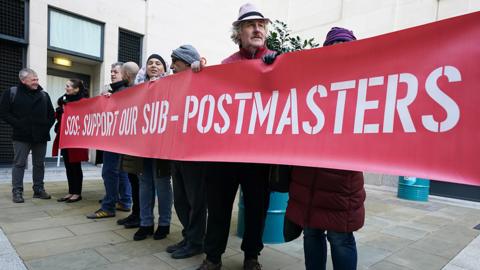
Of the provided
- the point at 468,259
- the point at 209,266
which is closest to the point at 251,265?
the point at 209,266

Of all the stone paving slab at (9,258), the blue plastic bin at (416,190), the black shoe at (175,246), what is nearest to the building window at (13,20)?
the stone paving slab at (9,258)

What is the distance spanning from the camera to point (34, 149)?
15.8ft

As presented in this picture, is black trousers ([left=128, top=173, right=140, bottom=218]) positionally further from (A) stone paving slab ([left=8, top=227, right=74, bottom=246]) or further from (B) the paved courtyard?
(A) stone paving slab ([left=8, top=227, right=74, bottom=246])

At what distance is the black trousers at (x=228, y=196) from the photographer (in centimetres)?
237

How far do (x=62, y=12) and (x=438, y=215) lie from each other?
9.15 meters

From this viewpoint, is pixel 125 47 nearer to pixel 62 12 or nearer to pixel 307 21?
pixel 62 12

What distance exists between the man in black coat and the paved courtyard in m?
0.53

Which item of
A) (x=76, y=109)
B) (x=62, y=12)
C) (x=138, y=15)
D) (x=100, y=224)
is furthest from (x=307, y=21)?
(x=100, y=224)

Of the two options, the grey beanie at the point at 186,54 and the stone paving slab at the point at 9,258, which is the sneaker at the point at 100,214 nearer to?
the stone paving slab at the point at 9,258

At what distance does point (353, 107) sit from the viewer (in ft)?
5.20

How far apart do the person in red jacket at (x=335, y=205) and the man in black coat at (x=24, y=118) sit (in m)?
4.36

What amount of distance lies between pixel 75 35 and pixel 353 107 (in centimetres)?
823

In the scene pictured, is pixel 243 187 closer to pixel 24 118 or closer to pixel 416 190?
pixel 24 118

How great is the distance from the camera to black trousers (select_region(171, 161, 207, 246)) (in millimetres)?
2658
